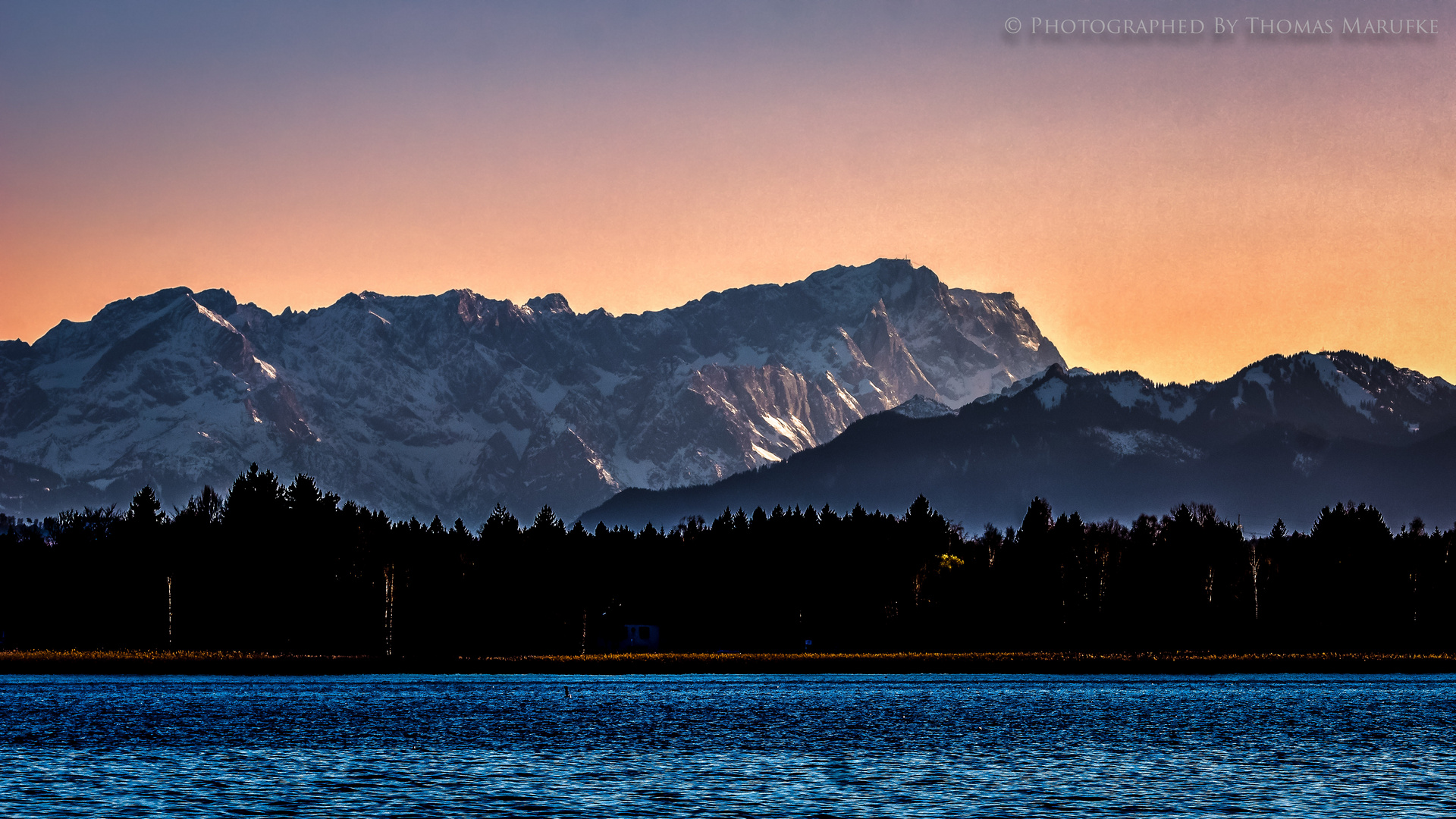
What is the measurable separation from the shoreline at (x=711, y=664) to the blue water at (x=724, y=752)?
2069 cm

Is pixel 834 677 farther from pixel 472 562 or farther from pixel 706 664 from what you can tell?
pixel 472 562

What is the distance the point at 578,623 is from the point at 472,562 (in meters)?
14.6

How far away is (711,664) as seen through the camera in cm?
17362

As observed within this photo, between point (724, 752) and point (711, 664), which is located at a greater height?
point (711, 664)

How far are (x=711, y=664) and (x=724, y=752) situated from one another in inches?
3559

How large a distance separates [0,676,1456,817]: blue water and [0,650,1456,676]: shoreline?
67.9 ft

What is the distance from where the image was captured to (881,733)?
9619 centimetres

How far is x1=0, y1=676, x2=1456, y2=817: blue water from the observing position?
6325cm

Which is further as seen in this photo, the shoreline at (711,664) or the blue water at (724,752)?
the shoreline at (711,664)

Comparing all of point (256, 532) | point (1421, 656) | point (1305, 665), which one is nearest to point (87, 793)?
point (256, 532)

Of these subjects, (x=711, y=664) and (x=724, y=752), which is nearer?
(x=724, y=752)

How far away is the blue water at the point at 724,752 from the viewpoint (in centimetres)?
6325

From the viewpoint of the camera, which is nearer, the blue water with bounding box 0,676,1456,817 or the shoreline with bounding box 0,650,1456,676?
the blue water with bounding box 0,676,1456,817

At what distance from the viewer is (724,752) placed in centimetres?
8375
